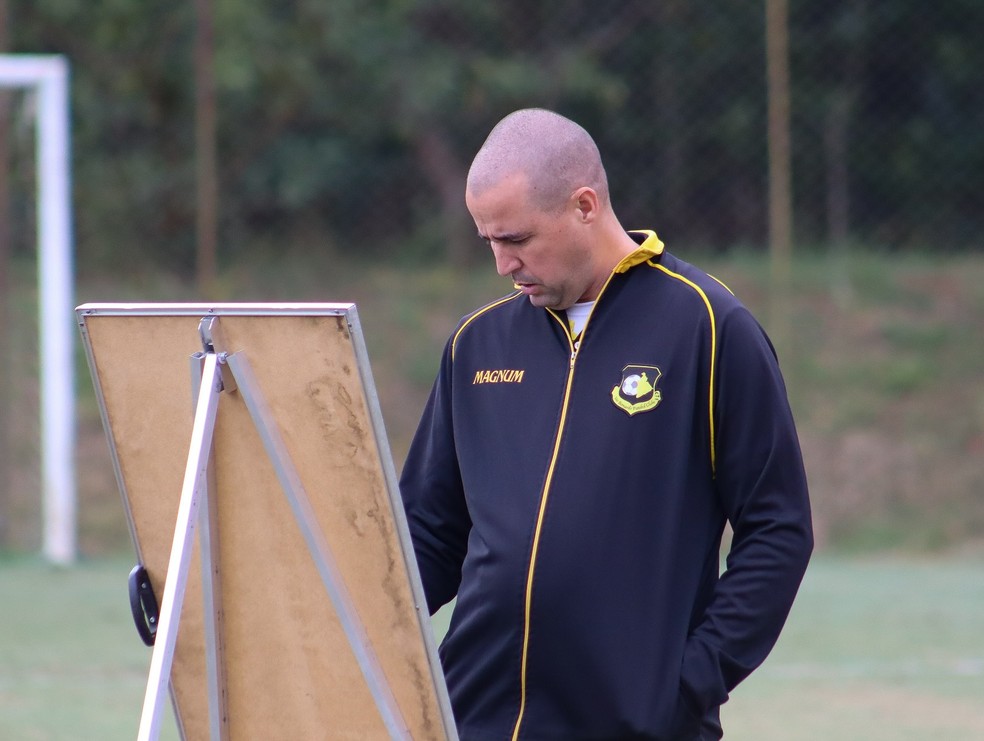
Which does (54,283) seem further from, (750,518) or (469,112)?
(750,518)

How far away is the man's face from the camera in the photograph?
2619mm

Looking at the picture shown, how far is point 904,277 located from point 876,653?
5061 millimetres

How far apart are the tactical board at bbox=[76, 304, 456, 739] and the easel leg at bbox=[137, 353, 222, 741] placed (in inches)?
2.2

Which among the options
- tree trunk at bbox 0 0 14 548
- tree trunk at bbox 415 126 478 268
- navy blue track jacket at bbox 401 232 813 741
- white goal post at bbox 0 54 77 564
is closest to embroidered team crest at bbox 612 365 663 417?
navy blue track jacket at bbox 401 232 813 741

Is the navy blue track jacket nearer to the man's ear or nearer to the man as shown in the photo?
the man

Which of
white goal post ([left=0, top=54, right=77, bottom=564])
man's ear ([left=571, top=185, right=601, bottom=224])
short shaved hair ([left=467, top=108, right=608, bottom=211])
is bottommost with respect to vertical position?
white goal post ([left=0, top=54, right=77, bottom=564])

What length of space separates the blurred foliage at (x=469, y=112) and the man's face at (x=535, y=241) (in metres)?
7.15

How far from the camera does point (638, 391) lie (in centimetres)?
261

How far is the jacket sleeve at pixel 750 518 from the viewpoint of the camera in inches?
101

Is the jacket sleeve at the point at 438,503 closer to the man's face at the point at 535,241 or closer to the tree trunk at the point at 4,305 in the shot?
the man's face at the point at 535,241

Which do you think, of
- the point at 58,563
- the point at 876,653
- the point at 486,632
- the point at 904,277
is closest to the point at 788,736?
the point at 876,653

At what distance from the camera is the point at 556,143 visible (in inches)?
104

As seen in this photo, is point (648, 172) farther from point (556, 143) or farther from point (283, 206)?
point (556, 143)

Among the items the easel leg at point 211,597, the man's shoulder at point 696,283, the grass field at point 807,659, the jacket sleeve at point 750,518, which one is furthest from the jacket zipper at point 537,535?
the grass field at point 807,659
